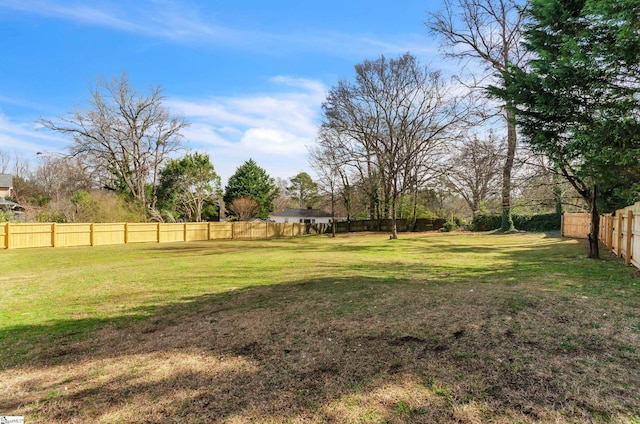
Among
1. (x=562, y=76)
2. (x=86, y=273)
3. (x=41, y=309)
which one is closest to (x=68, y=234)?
(x=86, y=273)

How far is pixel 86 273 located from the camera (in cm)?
880

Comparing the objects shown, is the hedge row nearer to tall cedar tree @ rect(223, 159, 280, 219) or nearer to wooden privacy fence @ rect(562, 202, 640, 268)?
wooden privacy fence @ rect(562, 202, 640, 268)

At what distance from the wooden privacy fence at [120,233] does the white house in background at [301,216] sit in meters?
19.1

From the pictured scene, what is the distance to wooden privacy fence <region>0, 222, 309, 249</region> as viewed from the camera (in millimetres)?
16500

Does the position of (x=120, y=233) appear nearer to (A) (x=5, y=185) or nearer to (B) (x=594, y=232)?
(B) (x=594, y=232)

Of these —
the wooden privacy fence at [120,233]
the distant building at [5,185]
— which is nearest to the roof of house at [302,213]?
the wooden privacy fence at [120,233]

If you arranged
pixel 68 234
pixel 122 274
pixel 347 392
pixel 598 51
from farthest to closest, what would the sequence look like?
pixel 68 234 < pixel 122 274 < pixel 598 51 < pixel 347 392

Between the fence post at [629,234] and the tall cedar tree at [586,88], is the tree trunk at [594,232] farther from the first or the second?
the tall cedar tree at [586,88]

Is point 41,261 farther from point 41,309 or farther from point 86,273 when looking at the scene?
point 41,309

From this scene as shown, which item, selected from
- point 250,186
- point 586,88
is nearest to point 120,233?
point 586,88

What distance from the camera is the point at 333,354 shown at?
306 cm

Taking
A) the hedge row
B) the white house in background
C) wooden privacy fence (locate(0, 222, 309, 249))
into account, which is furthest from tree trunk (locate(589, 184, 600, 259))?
the white house in background

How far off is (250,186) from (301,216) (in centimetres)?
1009

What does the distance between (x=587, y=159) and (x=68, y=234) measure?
73.2 ft
